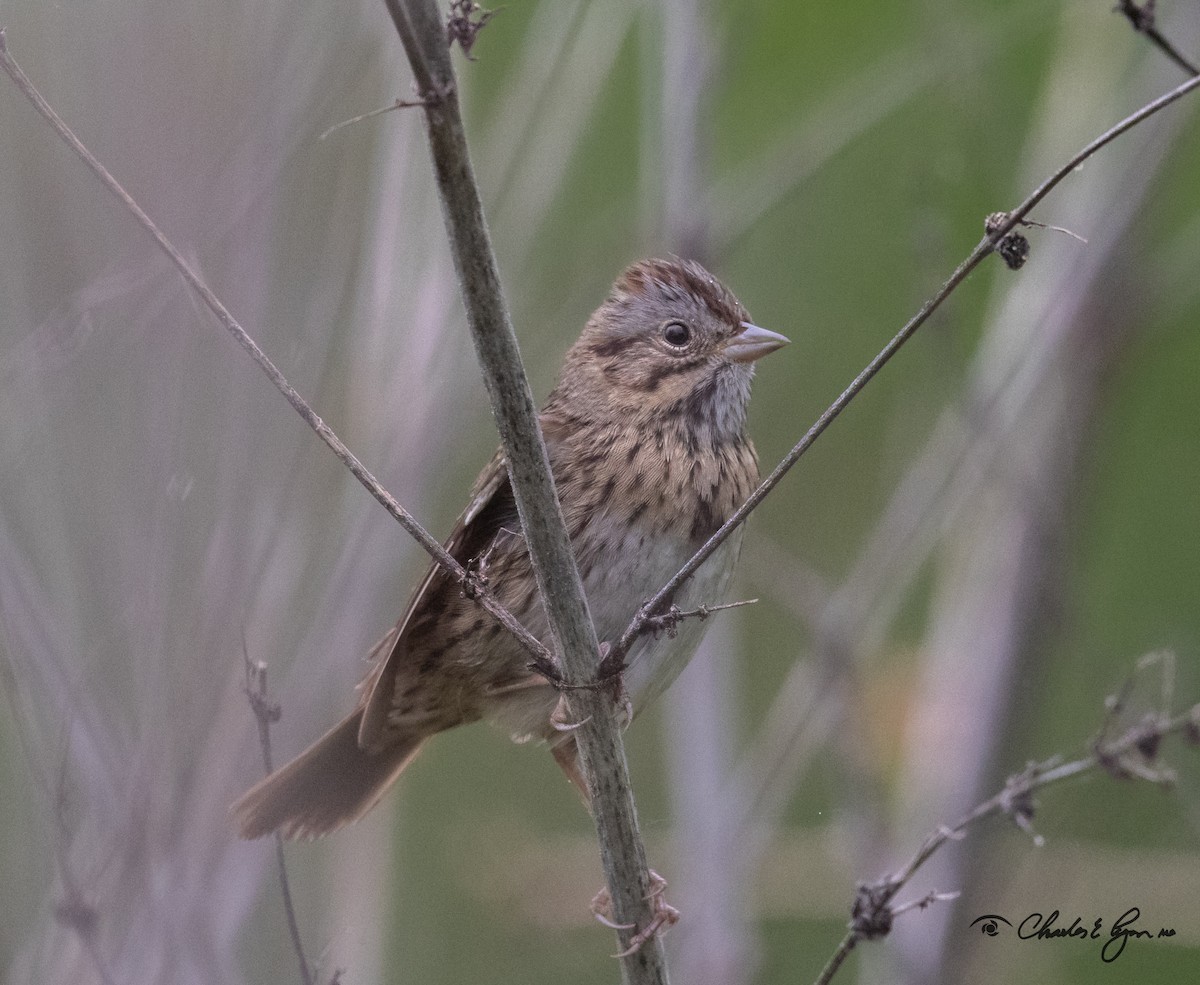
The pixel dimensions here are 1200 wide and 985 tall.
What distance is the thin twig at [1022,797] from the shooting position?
2410 mm

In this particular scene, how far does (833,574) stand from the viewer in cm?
650

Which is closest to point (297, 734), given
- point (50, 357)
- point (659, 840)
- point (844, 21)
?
point (50, 357)

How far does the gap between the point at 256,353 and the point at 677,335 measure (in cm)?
165

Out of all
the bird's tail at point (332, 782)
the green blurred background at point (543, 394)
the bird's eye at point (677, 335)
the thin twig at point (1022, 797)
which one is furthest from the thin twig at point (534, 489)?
the bird's eye at point (677, 335)

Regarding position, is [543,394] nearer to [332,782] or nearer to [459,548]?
[459,548]

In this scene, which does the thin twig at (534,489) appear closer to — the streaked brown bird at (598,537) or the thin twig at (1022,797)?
the thin twig at (1022,797)

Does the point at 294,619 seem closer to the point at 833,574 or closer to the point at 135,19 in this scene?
the point at 135,19

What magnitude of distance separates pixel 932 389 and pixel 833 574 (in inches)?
36.6

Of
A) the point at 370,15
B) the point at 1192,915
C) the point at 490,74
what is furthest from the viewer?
the point at 490,74

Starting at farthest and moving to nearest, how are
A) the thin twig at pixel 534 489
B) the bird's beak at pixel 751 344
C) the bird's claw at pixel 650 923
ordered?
the bird's beak at pixel 751 344 → the bird's claw at pixel 650 923 → the thin twig at pixel 534 489
